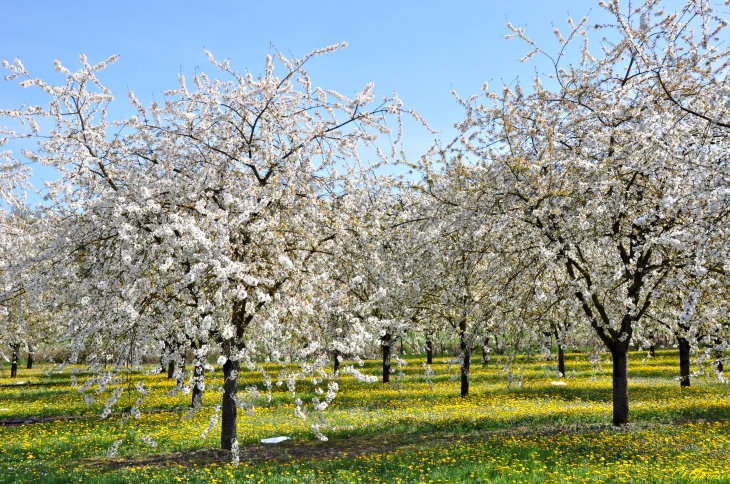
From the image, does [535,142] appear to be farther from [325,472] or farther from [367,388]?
[367,388]

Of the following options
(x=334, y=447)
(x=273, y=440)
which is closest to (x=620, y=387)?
(x=334, y=447)

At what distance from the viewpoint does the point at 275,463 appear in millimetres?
10508

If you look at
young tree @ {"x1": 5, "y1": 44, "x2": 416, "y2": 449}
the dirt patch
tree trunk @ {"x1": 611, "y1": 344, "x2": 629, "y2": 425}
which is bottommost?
the dirt patch

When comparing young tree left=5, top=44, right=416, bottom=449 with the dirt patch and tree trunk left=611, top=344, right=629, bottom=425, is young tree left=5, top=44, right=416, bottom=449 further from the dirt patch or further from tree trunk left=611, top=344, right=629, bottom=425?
tree trunk left=611, top=344, right=629, bottom=425

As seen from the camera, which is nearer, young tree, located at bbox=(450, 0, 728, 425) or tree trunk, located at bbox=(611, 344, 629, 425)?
young tree, located at bbox=(450, 0, 728, 425)

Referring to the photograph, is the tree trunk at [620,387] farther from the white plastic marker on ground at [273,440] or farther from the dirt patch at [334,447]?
the white plastic marker on ground at [273,440]

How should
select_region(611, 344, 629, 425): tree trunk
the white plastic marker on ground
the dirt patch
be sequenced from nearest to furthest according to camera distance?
1. the dirt patch
2. the white plastic marker on ground
3. select_region(611, 344, 629, 425): tree trunk

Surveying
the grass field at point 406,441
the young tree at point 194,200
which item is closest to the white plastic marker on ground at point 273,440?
the grass field at point 406,441

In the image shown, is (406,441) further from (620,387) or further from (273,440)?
(620,387)

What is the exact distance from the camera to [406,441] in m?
12.7

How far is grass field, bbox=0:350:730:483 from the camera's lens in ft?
30.0

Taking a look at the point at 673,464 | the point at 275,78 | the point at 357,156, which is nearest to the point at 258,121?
the point at 275,78

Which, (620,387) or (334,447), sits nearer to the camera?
(334,447)

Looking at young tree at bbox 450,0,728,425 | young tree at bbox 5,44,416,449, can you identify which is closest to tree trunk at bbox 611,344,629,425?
young tree at bbox 450,0,728,425
